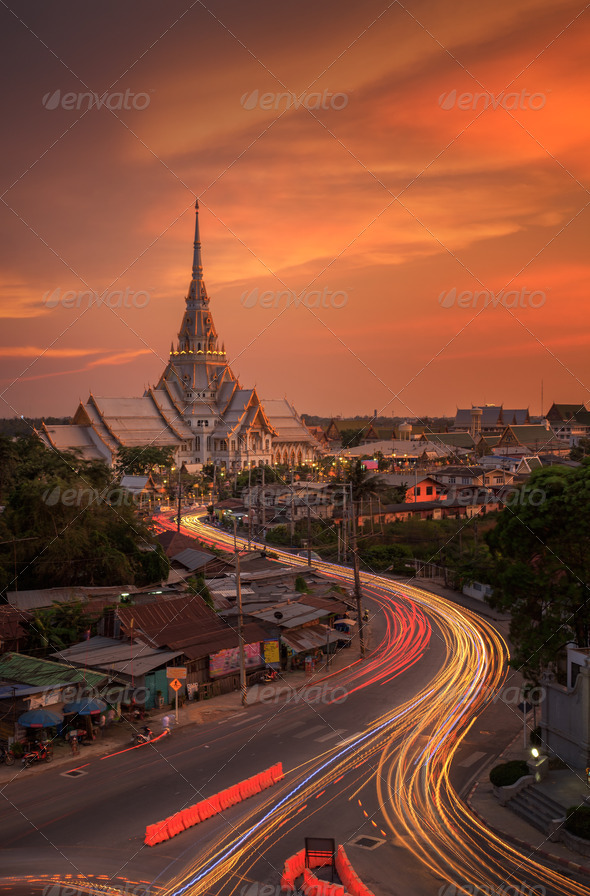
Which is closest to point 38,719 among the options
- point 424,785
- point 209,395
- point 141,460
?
point 424,785

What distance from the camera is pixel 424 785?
19.2 meters

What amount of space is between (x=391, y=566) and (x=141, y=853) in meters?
35.1

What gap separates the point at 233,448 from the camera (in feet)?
355

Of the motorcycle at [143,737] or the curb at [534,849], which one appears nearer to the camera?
the curb at [534,849]

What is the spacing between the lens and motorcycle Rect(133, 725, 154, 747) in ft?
73.1

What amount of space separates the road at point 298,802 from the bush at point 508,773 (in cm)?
84

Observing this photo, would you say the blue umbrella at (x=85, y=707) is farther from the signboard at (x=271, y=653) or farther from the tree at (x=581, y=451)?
the tree at (x=581, y=451)

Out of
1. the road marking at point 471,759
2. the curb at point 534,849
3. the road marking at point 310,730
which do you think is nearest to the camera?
the curb at point 534,849

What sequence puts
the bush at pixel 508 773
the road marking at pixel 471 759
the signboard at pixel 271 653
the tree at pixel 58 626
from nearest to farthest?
the bush at pixel 508 773, the road marking at pixel 471 759, the tree at pixel 58 626, the signboard at pixel 271 653

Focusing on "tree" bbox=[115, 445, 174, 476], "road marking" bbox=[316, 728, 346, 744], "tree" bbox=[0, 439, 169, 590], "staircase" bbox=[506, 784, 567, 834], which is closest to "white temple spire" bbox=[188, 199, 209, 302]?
"tree" bbox=[115, 445, 174, 476]

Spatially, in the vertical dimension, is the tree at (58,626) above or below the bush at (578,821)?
above

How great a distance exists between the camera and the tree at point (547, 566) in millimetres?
19438

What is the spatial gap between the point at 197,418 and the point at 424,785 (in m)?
93.7

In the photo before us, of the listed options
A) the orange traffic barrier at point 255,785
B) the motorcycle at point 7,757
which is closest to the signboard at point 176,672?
the motorcycle at point 7,757
